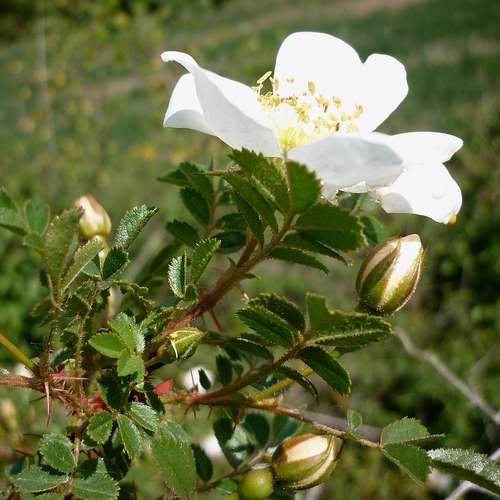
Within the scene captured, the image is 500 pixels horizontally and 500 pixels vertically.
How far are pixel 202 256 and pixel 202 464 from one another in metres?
0.25

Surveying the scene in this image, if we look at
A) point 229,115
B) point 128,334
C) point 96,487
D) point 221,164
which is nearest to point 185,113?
point 229,115

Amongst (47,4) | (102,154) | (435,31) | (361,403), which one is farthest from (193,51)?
(435,31)

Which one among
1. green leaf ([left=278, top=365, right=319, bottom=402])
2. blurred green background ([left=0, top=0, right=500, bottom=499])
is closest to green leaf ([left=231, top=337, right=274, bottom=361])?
green leaf ([left=278, top=365, right=319, bottom=402])

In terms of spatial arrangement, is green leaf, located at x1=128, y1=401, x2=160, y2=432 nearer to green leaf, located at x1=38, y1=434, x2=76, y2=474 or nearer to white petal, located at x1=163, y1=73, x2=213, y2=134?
green leaf, located at x1=38, y1=434, x2=76, y2=474

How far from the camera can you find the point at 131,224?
45 centimetres

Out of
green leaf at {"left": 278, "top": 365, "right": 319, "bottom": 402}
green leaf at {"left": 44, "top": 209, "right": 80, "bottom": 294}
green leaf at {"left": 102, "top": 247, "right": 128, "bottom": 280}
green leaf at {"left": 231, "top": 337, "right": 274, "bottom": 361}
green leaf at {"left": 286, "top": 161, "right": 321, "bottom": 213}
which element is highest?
green leaf at {"left": 286, "top": 161, "right": 321, "bottom": 213}

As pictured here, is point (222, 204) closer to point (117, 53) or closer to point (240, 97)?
point (240, 97)

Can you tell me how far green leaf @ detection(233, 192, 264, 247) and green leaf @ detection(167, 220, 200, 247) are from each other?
0.15 meters

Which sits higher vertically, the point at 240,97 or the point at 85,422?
the point at 240,97

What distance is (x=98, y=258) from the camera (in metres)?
0.47

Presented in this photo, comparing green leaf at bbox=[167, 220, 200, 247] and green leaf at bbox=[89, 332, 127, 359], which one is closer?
green leaf at bbox=[89, 332, 127, 359]

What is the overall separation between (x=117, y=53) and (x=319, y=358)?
3.36 metres

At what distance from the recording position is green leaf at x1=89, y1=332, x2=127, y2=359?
1.36 ft

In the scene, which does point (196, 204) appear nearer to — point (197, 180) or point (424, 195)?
point (197, 180)
